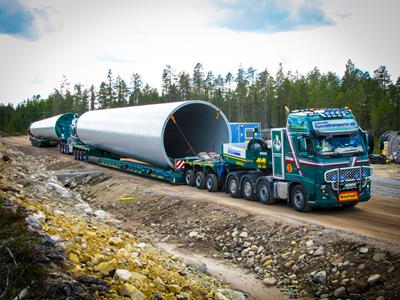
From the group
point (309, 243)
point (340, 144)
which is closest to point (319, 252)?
point (309, 243)

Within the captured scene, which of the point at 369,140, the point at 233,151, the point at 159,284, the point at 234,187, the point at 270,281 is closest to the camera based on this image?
the point at 159,284

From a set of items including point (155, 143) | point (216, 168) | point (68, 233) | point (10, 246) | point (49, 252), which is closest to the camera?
point (10, 246)

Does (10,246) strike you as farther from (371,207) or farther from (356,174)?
(371,207)

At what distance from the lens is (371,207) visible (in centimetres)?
1596

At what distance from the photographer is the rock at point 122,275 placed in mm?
7594

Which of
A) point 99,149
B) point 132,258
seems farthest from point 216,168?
point 99,149

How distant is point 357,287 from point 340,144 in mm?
6345

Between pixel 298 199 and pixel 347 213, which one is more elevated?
pixel 298 199

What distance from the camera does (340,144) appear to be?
14.6m

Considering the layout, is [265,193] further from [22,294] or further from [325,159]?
[22,294]

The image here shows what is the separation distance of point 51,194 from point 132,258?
7464 mm

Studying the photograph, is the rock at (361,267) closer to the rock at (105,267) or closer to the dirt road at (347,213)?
the dirt road at (347,213)

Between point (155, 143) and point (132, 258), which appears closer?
point (132, 258)

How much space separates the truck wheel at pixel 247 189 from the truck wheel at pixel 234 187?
0.83 feet
